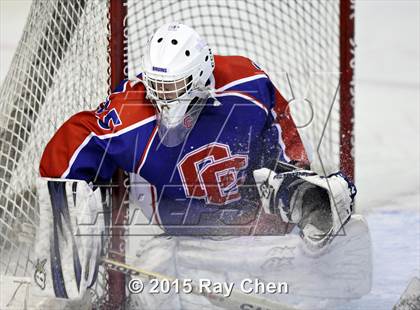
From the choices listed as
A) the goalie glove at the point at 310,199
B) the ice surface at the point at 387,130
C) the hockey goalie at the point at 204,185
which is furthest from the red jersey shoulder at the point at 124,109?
the ice surface at the point at 387,130

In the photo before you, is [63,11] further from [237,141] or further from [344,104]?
[344,104]

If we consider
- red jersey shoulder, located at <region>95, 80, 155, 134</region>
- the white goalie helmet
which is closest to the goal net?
red jersey shoulder, located at <region>95, 80, 155, 134</region>

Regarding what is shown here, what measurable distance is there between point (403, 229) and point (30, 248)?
4.00 ft

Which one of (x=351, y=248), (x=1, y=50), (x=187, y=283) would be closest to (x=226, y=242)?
(x=187, y=283)

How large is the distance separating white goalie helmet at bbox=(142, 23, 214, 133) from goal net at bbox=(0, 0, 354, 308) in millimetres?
193

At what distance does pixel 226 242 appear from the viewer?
2654mm

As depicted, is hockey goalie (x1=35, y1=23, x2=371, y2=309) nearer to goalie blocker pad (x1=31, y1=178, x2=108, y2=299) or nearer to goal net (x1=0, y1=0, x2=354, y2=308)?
goalie blocker pad (x1=31, y1=178, x2=108, y2=299)

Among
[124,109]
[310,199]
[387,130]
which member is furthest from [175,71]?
[387,130]

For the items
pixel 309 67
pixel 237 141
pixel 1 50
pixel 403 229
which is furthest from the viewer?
pixel 1 50

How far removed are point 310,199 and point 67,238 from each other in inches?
23.7

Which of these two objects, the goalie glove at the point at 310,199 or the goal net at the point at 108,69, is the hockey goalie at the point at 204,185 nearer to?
the goalie glove at the point at 310,199

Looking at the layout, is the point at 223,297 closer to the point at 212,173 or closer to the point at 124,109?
the point at 212,173

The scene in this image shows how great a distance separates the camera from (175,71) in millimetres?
2424

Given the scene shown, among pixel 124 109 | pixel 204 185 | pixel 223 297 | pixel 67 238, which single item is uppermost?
pixel 124 109
